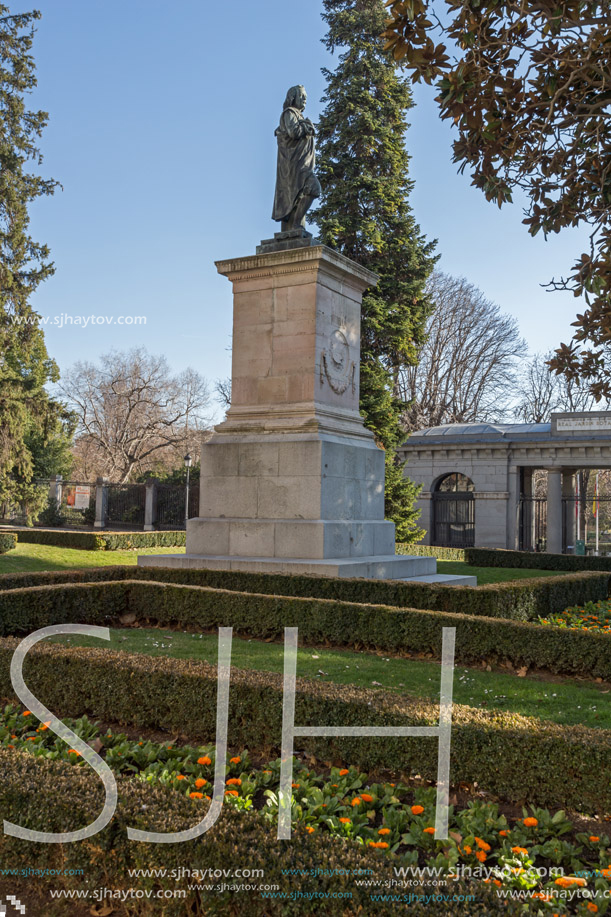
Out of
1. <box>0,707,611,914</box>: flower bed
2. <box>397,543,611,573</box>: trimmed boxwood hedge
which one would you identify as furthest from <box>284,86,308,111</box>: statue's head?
<box>0,707,611,914</box>: flower bed

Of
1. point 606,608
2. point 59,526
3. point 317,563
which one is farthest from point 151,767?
point 59,526

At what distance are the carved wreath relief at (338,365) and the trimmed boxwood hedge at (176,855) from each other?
392 inches

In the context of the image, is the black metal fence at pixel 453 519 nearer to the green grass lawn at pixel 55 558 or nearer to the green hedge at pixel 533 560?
the green hedge at pixel 533 560

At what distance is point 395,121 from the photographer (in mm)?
25594

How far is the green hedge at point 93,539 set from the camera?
21.0 meters

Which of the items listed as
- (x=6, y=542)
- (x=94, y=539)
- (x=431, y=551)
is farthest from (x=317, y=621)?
(x=431, y=551)

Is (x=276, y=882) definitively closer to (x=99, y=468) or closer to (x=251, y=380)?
(x=251, y=380)

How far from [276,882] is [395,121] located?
26261mm

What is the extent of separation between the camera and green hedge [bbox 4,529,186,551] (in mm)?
20984

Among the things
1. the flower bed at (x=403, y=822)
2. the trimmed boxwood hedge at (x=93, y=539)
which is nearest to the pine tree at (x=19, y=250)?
the trimmed boxwood hedge at (x=93, y=539)

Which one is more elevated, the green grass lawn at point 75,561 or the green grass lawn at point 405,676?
the green grass lawn at point 75,561

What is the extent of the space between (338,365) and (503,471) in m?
21.3

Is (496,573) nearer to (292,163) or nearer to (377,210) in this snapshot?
(292,163)

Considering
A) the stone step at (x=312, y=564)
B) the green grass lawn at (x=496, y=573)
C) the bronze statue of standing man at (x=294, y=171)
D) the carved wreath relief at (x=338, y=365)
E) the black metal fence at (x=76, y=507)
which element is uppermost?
the bronze statue of standing man at (x=294, y=171)
